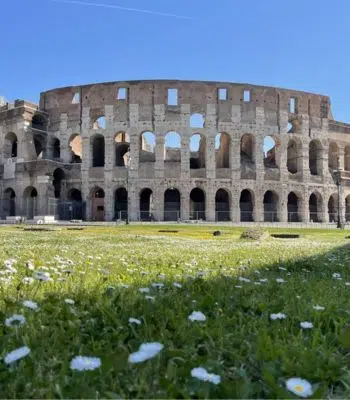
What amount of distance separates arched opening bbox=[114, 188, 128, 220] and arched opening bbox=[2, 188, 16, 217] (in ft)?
40.7

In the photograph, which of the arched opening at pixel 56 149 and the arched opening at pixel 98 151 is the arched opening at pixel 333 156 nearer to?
the arched opening at pixel 98 151

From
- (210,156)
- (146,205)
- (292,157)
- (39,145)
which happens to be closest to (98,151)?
(39,145)

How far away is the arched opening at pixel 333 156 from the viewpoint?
4959cm

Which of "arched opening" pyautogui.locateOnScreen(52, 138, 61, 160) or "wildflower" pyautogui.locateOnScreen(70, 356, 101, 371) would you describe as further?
"arched opening" pyautogui.locateOnScreen(52, 138, 61, 160)

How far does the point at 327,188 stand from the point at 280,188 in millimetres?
6925

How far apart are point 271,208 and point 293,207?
4.06 metres

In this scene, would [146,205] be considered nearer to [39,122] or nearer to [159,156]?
[159,156]

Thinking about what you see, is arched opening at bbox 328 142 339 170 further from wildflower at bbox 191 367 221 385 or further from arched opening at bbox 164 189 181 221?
wildflower at bbox 191 367 221 385

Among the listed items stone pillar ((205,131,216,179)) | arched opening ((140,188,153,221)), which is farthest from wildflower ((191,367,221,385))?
stone pillar ((205,131,216,179))

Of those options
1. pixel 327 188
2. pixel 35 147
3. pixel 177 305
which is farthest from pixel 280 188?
pixel 177 305

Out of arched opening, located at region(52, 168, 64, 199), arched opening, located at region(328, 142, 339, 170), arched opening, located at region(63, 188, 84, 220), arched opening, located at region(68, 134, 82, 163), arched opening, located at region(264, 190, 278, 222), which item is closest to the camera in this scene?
arched opening, located at region(63, 188, 84, 220)

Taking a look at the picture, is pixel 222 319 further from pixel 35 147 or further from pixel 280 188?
pixel 35 147

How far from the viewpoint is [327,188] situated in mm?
47062

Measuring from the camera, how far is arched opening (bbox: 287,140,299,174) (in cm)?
4762
